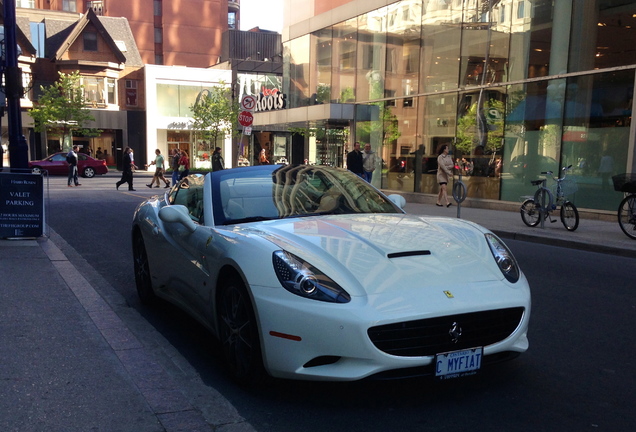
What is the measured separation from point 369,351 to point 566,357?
1949 millimetres

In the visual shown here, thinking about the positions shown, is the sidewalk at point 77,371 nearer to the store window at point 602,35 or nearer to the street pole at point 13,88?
the street pole at point 13,88

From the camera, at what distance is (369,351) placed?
3.20m

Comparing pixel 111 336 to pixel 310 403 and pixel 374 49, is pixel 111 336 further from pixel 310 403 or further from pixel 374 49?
pixel 374 49

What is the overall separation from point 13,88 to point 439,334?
33.9 ft

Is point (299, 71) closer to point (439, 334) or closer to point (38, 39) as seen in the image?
point (439, 334)

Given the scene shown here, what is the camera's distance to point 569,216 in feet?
39.6

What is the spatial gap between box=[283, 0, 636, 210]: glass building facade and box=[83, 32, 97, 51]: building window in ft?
115

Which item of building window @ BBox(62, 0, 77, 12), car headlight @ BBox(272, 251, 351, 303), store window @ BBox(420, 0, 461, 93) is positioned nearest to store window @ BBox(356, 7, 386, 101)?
store window @ BBox(420, 0, 461, 93)

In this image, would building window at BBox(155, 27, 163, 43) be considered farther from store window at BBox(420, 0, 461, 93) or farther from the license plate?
the license plate

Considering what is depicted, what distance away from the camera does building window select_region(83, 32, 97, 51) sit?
2126 inches

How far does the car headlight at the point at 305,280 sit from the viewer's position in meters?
3.34

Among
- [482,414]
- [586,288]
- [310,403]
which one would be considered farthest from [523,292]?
[586,288]

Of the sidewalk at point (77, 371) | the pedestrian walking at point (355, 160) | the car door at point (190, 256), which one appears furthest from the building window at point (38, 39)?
the car door at point (190, 256)

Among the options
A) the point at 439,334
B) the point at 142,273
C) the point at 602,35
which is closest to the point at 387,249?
the point at 439,334
